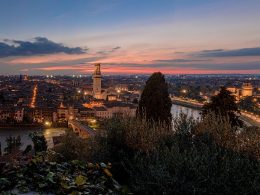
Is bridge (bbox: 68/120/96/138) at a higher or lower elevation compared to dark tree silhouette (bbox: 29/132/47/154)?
lower

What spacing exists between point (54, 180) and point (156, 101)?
19.7ft

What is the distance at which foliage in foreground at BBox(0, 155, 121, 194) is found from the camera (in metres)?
2.51

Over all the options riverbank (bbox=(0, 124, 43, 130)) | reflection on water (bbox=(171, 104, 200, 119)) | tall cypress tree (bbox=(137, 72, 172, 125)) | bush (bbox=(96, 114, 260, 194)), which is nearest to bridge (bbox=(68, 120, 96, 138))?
riverbank (bbox=(0, 124, 43, 130))

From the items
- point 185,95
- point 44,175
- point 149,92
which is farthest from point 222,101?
point 185,95

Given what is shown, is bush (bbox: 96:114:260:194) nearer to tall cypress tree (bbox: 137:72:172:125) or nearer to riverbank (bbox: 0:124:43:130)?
tall cypress tree (bbox: 137:72:172:125)

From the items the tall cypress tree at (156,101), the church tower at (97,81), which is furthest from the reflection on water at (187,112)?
the church tower at (97,81)

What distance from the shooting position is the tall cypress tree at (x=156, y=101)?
8461 millimetres

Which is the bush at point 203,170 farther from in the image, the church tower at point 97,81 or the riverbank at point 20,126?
the church tower at point 97,81

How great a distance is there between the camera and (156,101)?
334 inches

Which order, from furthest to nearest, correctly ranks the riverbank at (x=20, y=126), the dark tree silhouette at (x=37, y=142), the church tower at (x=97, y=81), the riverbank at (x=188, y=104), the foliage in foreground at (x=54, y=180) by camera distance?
the church tower at (x=97, y=81) < the riverbank at (x=188, y=104) < the riverbank at (x=20, y=126) < the dark tree silhouette at (x=37, y=142) < the foliage in foreground at (x=54, y=180)

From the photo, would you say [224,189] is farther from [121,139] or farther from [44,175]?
[121,139]

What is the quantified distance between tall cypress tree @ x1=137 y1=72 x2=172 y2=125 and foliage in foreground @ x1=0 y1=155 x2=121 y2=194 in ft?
17.7

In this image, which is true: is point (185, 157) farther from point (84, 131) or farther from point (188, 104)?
point (188, 104)

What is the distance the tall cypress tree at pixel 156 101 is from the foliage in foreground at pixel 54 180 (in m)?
5.40
